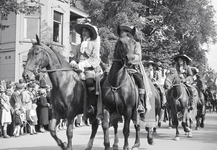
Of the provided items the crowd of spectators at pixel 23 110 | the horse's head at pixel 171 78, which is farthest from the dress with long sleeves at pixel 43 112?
the horse's head at pixel 171 78

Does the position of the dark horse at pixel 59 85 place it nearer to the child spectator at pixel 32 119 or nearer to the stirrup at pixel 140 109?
the stirrup at pixel 140 109

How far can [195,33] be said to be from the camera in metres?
39.9

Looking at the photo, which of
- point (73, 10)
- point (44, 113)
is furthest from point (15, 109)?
point (73, 10)

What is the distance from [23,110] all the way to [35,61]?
6.73 m

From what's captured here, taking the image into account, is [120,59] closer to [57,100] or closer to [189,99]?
[57,100]

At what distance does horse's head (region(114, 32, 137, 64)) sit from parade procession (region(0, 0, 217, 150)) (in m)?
0.02

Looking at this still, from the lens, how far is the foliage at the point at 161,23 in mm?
27362

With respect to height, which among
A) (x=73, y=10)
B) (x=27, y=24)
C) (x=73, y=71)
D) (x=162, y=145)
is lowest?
(x=162, y=145)

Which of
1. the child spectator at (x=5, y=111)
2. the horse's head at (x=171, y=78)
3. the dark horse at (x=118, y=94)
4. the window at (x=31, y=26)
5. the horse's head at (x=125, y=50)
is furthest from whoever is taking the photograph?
the window at (x=31, y=26)

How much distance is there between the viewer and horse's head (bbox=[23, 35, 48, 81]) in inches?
332

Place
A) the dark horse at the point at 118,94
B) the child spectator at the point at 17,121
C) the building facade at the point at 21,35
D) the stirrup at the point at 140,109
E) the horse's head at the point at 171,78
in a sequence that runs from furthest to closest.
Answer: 1. the building facade at the point at 21,35
2. the child spectator at the point at 17,121
3. the horse's head at the point at 171,78
4. the stirrup at the point at 140,109
5. the dark horse at the point at 118,94

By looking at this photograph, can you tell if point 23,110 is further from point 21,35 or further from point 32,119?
point 21,35

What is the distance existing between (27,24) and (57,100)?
18.5 m

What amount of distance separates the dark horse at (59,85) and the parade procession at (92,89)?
0.08ft
